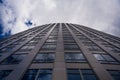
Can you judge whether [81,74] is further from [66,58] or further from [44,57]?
[44,57]

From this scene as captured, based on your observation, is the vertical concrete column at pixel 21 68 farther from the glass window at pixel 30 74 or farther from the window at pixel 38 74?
the window at pixel 38 74

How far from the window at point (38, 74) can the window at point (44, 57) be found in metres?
2.57

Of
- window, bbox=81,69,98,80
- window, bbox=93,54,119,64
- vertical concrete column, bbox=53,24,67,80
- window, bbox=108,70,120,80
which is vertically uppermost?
vertical concrete column, bbox=53,24,67,80

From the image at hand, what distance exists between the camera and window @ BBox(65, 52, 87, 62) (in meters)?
19.7

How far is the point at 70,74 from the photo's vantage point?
16.1m

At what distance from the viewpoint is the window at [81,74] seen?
1541cm

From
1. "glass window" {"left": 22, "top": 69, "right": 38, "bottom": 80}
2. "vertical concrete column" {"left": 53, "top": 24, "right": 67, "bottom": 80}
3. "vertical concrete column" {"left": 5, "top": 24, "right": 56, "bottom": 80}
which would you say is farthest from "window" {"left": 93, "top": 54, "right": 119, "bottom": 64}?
"vertical concrete column" {"left": 5, "top": 24, "right": 56, "bottom": 80}

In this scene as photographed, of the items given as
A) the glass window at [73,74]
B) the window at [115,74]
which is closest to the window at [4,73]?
the glass window at [73,74]

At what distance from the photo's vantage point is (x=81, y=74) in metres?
16.1

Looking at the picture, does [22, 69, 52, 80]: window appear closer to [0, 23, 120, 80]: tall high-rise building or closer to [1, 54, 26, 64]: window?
[0, 23, 120, 80]: tall high-rise building

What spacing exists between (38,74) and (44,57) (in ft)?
15.6

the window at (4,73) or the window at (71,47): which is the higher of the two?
the window at (71,47)

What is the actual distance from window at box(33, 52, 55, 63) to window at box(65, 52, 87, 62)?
6.32ft

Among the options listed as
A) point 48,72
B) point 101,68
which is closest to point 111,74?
point 101,68
